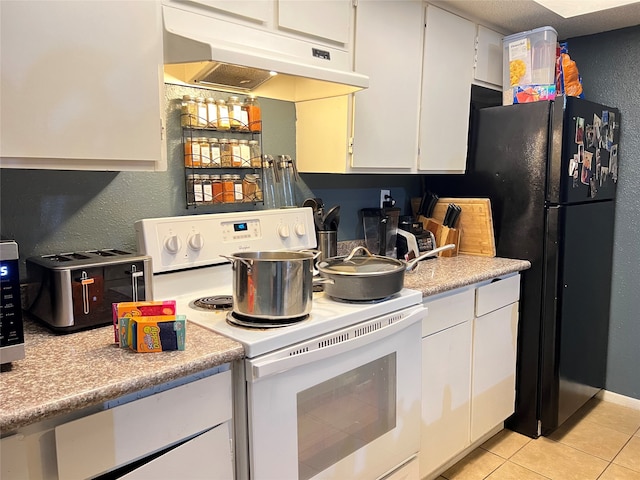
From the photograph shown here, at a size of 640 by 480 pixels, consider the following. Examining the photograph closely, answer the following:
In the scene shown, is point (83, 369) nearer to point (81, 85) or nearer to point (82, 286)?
point (82, 286)

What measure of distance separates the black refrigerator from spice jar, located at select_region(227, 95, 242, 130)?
1.30 meters

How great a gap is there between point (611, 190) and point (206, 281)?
2239 millimetres

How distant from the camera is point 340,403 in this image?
1.54 meters

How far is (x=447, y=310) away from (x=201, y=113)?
1238 millimetres

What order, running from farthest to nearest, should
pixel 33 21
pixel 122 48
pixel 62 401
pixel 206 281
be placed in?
pixel 206 281 → pixel 122 48 → pixel 33 21 → pixel 62 401

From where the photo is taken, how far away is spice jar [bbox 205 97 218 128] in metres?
1.85

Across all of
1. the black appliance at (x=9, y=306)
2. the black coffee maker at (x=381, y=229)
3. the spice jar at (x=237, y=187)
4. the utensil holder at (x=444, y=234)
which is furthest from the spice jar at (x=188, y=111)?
the utensil holder at (x=444, y=234)

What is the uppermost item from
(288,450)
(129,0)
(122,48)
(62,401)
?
(129,0)

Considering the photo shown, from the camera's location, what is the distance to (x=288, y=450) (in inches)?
54.1

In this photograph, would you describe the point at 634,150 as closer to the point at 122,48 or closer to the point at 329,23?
the point at 329,23

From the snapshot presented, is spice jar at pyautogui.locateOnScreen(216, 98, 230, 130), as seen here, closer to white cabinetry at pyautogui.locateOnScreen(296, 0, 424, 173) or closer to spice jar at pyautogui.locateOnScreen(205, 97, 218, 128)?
spice jar at pyautogui.locateOnScreen(205, 97, 218, 128)

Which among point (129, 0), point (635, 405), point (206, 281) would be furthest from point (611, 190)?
point (129, 0)

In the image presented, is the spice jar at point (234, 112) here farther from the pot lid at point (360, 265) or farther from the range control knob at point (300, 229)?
the pot lid at point (360, 265)

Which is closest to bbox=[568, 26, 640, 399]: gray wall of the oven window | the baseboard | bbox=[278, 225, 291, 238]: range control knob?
the baseboard
